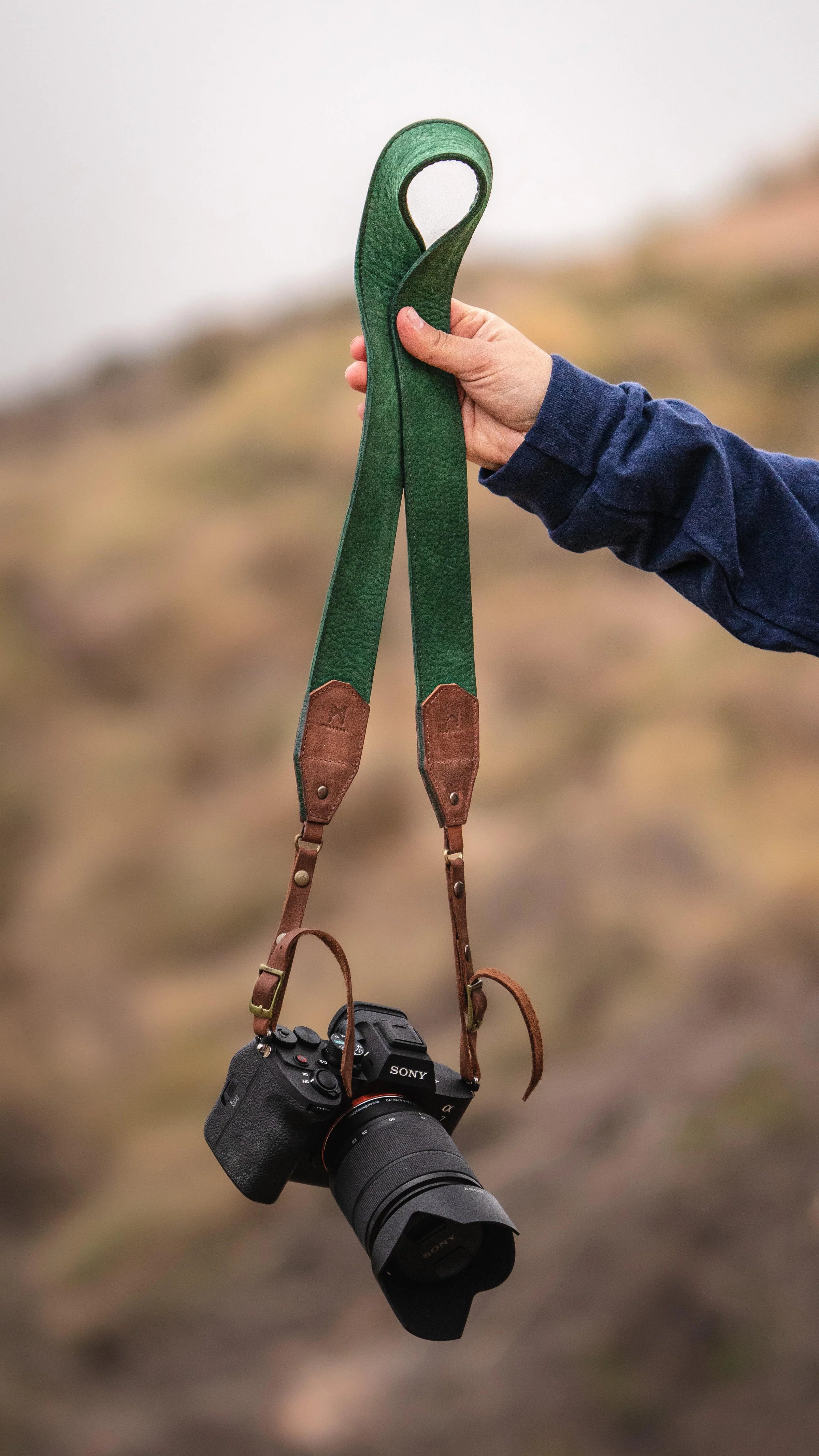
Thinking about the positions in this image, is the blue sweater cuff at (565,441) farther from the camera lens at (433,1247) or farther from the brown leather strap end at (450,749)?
the camera lens at (433,1247)

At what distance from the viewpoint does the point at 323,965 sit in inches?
105

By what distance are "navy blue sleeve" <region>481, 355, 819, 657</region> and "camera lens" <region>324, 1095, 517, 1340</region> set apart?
1.55ft

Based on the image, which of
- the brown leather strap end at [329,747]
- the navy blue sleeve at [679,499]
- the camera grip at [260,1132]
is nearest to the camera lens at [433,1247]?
the camera grip at [260,1132]

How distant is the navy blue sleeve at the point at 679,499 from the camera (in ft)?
3.13

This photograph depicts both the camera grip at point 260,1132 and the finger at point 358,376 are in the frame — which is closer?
the camera grip at point 260,1132

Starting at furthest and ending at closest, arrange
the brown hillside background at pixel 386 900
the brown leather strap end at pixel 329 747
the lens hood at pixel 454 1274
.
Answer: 1. the brown hillside background at pixel 386 900
2. the brown leather strap end at pixel 329 747
3. the lens hood at pixel 454 1274

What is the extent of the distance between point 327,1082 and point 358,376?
581mm

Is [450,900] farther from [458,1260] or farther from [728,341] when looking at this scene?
[728,341]

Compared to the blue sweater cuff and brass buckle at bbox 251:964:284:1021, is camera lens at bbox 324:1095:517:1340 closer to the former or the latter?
brass buckle at bbox 251:964:284:1021

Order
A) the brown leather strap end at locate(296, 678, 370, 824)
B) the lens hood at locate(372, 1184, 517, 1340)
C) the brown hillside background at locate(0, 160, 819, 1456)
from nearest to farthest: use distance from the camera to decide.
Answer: the lens hood at locate(372, 1184, 517, 1340)
the brown leather strap end at locate(296, 678, 370, 824)
the brown hillside background at locate(0, 160, 819, 1456)

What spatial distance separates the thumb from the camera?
96 cm

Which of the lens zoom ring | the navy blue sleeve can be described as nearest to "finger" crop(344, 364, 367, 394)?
the navy blue sleeve

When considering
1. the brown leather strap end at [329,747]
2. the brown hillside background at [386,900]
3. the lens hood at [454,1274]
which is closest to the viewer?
the lens hood at [454,1274]

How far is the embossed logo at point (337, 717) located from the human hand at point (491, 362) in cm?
23
